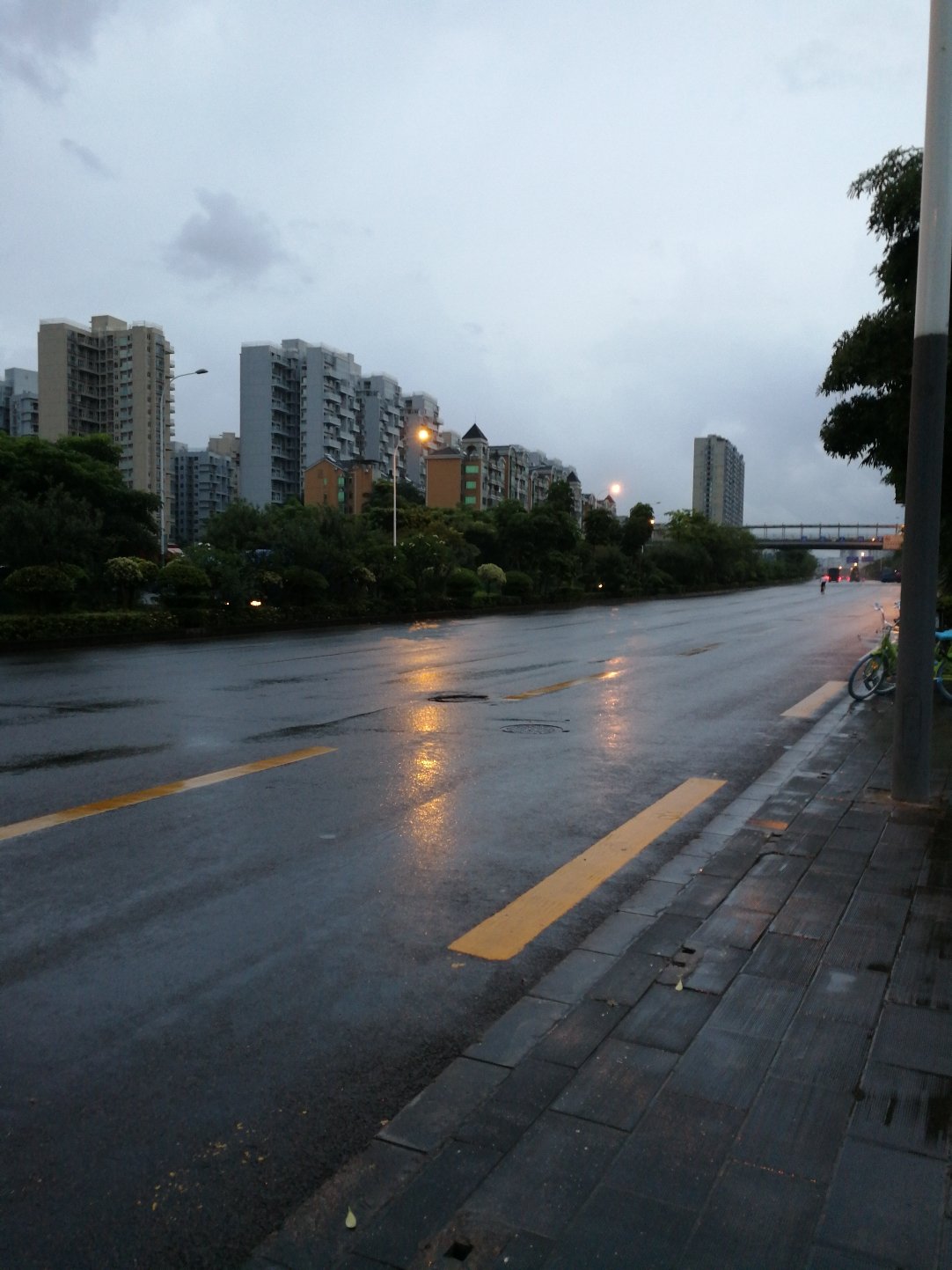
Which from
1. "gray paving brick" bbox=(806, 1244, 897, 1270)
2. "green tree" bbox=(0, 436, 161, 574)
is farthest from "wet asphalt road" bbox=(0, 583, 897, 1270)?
"green tree" bbox=(0, 436, 161, 574)

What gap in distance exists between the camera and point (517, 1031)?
11.6 feet

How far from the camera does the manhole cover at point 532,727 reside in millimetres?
10305

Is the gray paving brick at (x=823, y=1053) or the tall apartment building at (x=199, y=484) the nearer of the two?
the gray paving brick at (x=823, y=1053)

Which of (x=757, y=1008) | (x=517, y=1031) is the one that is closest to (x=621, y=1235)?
(x=517, y=1031)

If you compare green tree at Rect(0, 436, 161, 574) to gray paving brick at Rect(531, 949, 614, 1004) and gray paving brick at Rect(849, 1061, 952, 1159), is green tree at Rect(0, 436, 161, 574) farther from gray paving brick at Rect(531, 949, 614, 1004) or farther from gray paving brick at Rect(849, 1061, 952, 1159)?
gray paving brick at Rect(849, 1061, 952, 1159)

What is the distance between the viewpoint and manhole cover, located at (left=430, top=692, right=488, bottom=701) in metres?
12.6

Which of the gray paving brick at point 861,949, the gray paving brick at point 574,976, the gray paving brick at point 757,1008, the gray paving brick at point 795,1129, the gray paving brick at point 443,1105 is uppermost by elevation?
the gray paving brick at point 861,949

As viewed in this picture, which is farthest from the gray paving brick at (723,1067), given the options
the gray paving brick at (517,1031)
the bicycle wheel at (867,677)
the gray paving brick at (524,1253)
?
the bicycle wheel at (867,677)

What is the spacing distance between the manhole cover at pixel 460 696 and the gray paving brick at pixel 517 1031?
28.8ft

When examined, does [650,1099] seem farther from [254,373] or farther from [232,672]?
[254,373]

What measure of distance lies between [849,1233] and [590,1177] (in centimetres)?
64

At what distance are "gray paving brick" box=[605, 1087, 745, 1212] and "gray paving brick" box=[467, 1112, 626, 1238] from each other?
61 mm

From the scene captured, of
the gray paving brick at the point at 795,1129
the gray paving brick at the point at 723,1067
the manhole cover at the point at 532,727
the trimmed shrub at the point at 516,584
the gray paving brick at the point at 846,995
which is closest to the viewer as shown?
the gray paving brick at the point at 795,1129

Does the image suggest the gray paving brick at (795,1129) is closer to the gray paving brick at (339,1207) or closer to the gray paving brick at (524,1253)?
the gray paving brick at (524,1253)
